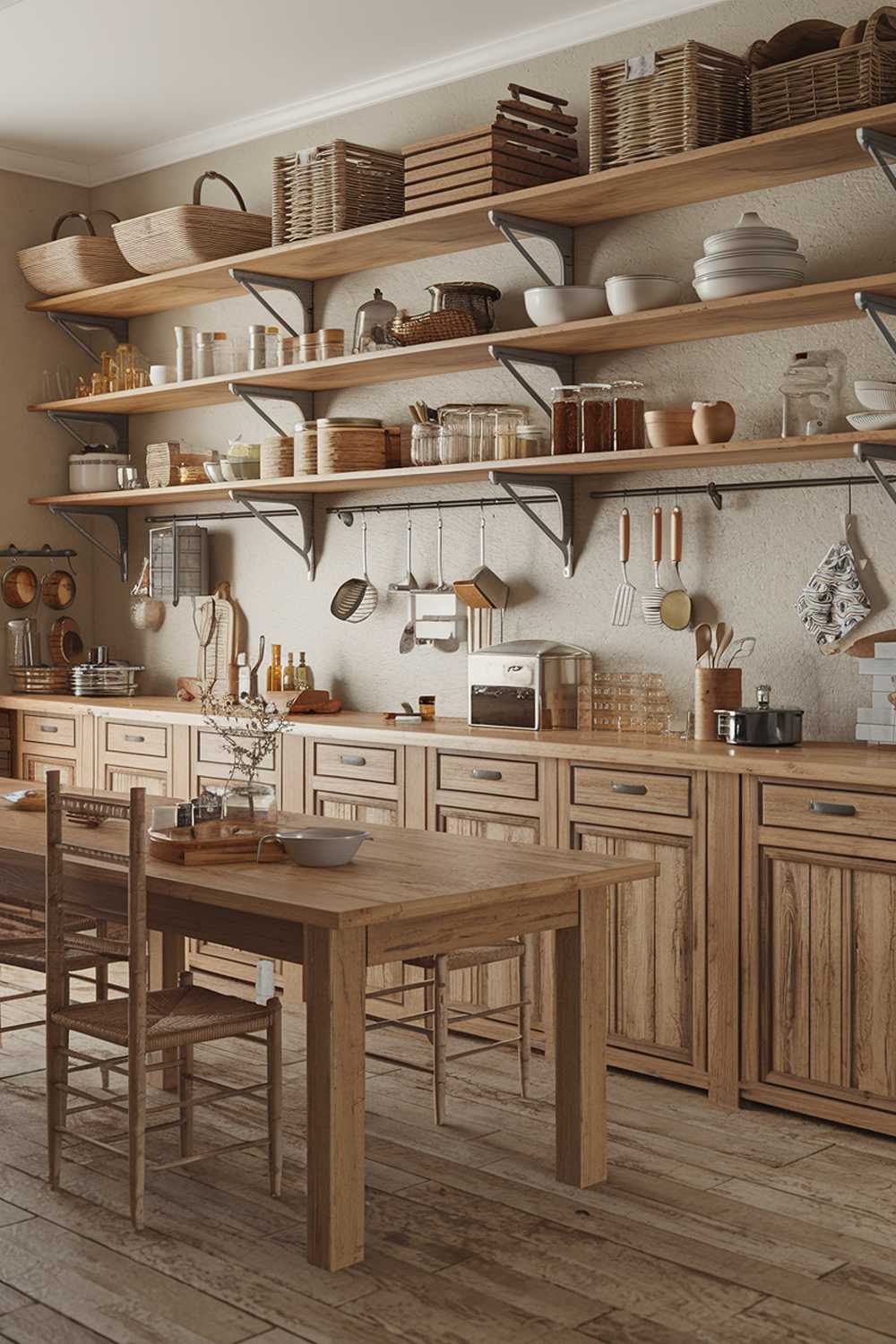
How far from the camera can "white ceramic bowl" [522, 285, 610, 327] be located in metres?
4.46

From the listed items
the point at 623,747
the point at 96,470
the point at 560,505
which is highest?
the point at 96,470

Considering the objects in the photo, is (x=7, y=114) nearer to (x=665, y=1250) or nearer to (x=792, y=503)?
(x=792, y=503)

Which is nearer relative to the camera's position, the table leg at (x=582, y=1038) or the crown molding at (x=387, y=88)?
the table leg at (x=582, y=1038)

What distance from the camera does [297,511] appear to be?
223 inches

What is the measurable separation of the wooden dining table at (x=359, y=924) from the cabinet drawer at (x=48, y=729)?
220cm

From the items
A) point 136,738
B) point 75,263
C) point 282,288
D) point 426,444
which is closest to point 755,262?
point 426,444

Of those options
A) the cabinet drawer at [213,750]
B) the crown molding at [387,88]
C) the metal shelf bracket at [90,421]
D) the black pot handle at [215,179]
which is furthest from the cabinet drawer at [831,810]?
the metal shelf bracket at [90,421]

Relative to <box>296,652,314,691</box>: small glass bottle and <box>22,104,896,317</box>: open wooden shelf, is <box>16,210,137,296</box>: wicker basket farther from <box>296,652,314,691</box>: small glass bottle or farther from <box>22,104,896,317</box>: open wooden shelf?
<box>296,652,314,691</box>: small glass bottle

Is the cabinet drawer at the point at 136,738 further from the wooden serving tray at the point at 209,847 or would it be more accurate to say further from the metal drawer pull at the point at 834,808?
the metal drawer pull at the point at 834,808

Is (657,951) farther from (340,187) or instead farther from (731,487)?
(340,187)

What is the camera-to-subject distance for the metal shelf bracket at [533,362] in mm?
4594

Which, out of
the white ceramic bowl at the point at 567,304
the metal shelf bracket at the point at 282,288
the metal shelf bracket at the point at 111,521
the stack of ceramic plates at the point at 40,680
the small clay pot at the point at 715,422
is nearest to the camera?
the small clay pot at the point at 715,422

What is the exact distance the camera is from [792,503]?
4.32 meters

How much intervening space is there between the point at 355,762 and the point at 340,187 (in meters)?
1.85
